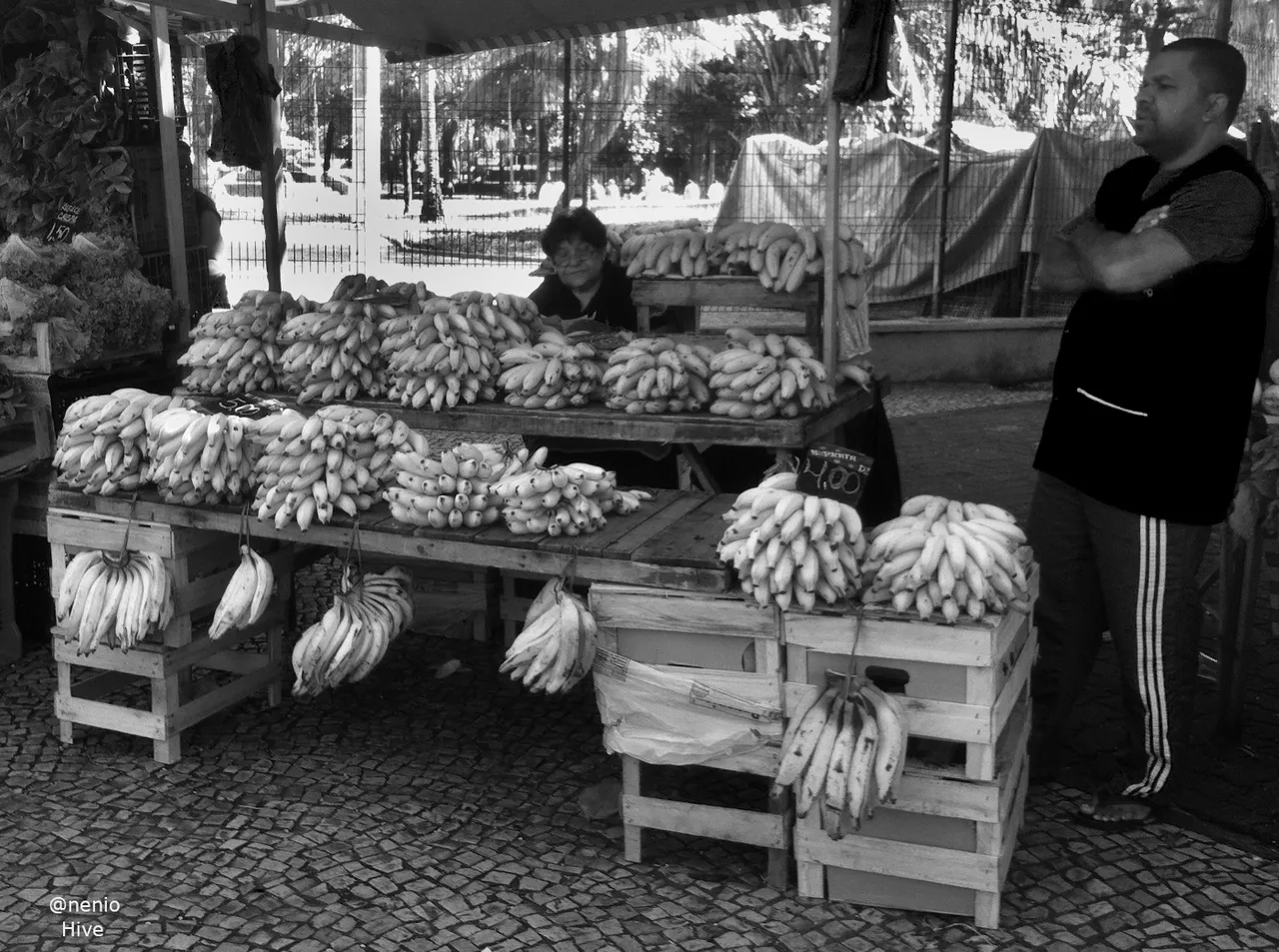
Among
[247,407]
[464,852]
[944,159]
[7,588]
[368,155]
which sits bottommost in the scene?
[464,852]

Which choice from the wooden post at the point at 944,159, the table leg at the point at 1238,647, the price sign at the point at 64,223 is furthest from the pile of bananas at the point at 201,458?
the wooden post at the point at 944,159

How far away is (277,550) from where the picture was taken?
16.1 ft

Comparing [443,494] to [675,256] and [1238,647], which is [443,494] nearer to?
[675,256]

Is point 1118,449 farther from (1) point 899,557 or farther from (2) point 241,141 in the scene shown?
(2) point 241,141

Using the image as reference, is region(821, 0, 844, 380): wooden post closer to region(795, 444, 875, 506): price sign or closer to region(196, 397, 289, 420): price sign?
region(795, 444, 875, 506): price sign

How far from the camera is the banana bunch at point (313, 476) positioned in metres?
3.98

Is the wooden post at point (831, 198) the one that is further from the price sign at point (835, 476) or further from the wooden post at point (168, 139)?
the wooden post at point (168, 139)

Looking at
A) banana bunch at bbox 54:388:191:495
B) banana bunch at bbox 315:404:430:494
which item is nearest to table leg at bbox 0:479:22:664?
banana bunch at bbox 54:388:191:495

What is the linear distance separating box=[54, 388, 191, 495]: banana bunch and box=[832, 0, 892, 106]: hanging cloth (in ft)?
8.74

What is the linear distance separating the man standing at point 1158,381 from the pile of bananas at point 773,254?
3.43ft

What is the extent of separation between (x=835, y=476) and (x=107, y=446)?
253cm

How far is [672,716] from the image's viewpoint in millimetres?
3539

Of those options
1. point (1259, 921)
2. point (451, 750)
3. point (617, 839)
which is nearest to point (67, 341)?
point (451, 750)

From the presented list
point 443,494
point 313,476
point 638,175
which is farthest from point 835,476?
point 638,175
